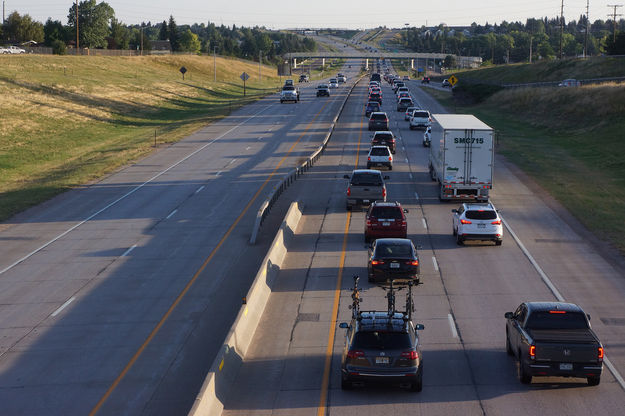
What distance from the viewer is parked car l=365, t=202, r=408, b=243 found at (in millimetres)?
31344

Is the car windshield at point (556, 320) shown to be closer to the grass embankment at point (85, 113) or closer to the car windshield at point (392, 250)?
the car windshield at point (392, 250)

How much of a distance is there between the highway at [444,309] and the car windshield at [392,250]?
3.53 ft

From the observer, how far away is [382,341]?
53.5ft

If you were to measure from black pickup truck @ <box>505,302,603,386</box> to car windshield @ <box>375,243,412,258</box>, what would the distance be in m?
8.61

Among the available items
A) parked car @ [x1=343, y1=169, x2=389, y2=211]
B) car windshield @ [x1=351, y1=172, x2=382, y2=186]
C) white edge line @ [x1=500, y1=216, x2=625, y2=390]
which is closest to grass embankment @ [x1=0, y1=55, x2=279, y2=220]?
parked car @ [x1=343, y1=169, x2=389, y2=211]

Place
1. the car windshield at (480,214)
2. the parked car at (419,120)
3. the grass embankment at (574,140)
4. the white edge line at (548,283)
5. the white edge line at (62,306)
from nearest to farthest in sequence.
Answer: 1. the white edge line at (548,283)
2. the white edge line at (62,306)
3. the car windshield at (480,214)
4. the grass embankment at (574,140)
5. the parked car at (419,120)

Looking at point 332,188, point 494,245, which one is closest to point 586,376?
point 494,245

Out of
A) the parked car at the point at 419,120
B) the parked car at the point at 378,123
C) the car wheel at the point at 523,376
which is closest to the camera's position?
the car wheel at the point at 523,376

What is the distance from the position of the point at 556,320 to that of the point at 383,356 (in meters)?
3.87

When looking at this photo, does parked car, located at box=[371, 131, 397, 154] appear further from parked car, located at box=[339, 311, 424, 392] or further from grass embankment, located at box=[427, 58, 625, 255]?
parked car, located at box=[339, 311, 424, 392]

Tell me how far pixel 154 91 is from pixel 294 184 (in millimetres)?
72606

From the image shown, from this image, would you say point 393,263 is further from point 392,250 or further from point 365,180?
point 365,180

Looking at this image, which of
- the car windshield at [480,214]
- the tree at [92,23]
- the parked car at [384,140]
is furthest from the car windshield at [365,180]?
the tree at [92,23]

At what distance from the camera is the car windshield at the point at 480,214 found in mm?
31250
